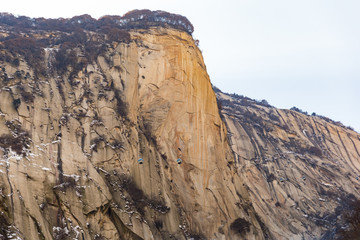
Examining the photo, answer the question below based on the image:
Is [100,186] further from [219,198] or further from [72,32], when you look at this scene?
[72,32]

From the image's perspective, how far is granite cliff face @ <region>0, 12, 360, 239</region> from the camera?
2983 cm

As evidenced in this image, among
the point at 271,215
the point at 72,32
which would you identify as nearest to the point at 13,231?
the point at 72,32

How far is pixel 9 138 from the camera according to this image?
103ft

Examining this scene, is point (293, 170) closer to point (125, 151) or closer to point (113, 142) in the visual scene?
point (125, 151)

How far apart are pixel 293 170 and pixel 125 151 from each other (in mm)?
37667

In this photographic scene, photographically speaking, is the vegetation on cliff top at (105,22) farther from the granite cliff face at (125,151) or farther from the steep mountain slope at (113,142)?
the steep mountain slope at (113,142)

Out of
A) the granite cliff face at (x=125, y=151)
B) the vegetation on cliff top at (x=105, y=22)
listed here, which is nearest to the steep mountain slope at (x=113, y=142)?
the granite cliff face at (x=125, y=151)

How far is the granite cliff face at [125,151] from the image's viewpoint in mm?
29828

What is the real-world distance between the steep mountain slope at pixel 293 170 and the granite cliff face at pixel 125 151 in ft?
1.08

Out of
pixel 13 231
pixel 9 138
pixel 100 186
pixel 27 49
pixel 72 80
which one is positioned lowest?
pixel 13 231

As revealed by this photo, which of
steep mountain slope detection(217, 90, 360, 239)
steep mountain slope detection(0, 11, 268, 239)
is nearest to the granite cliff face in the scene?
steep mountain slope detection(0, 11, 268, 239)

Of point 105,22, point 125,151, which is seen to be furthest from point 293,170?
point 105,22

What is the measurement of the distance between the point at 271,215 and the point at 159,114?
76.7 feet

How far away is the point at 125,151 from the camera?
37906 millimetres
